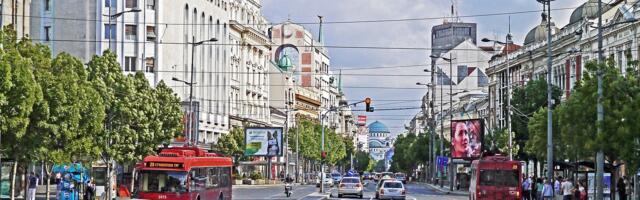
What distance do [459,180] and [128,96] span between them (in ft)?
161

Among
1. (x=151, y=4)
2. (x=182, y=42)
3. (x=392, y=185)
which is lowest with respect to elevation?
(x=392, y=185)

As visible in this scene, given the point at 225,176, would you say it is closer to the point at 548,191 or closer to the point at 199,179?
the point at 199,179

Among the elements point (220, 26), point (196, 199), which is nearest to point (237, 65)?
point (220, 26)

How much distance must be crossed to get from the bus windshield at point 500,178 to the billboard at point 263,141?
2322 inches

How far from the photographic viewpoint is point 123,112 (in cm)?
6000

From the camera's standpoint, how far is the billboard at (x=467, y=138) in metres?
84.8

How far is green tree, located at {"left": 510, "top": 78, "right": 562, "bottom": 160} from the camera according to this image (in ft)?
251

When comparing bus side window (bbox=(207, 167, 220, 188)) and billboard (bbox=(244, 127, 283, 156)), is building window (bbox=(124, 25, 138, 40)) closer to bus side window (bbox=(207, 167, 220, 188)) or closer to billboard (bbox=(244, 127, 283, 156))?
billboard (bbox=(244, 127, 283, 156))

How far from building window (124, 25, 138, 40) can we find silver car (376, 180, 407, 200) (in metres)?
36.2

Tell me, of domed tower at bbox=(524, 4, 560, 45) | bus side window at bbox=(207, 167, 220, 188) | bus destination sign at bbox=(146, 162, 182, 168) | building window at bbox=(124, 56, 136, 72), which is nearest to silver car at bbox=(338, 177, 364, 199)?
bus side window at bbox=(207, 167, 220, 188)

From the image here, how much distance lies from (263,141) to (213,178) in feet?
207

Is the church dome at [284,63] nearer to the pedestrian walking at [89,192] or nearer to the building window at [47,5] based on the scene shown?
the building window at [47,5]

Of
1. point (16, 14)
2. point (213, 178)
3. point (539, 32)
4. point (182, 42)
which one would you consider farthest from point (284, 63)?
point (213, 178)

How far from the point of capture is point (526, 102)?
7788 centimetres
